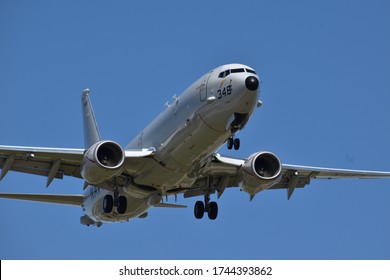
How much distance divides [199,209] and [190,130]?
24.5 ft

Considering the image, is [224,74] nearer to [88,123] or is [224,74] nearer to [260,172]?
[260,172]

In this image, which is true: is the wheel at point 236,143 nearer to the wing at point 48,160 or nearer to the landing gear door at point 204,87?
the landing gear door at point 204,87

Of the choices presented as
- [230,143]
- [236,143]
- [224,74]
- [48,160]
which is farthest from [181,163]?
[48,160]

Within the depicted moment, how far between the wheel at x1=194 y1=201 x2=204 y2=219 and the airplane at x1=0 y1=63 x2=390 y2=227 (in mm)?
49

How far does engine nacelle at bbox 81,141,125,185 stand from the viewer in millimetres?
47250

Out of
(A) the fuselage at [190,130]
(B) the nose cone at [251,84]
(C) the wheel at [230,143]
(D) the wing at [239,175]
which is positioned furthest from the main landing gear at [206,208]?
(B) the nose cone at [251,84]

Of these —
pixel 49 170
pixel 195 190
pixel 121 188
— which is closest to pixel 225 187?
pixel 195 190

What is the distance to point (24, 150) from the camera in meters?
48.9

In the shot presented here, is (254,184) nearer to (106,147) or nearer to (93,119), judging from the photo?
(106,147)

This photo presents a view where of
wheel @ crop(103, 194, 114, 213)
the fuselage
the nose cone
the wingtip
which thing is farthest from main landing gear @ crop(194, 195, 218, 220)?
the wingtip

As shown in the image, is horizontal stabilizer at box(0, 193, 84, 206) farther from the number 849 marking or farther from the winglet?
the number 849 marking

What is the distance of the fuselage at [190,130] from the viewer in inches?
1768

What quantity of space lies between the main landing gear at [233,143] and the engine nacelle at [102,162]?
16.8ft

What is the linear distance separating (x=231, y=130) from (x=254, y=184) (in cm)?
517
